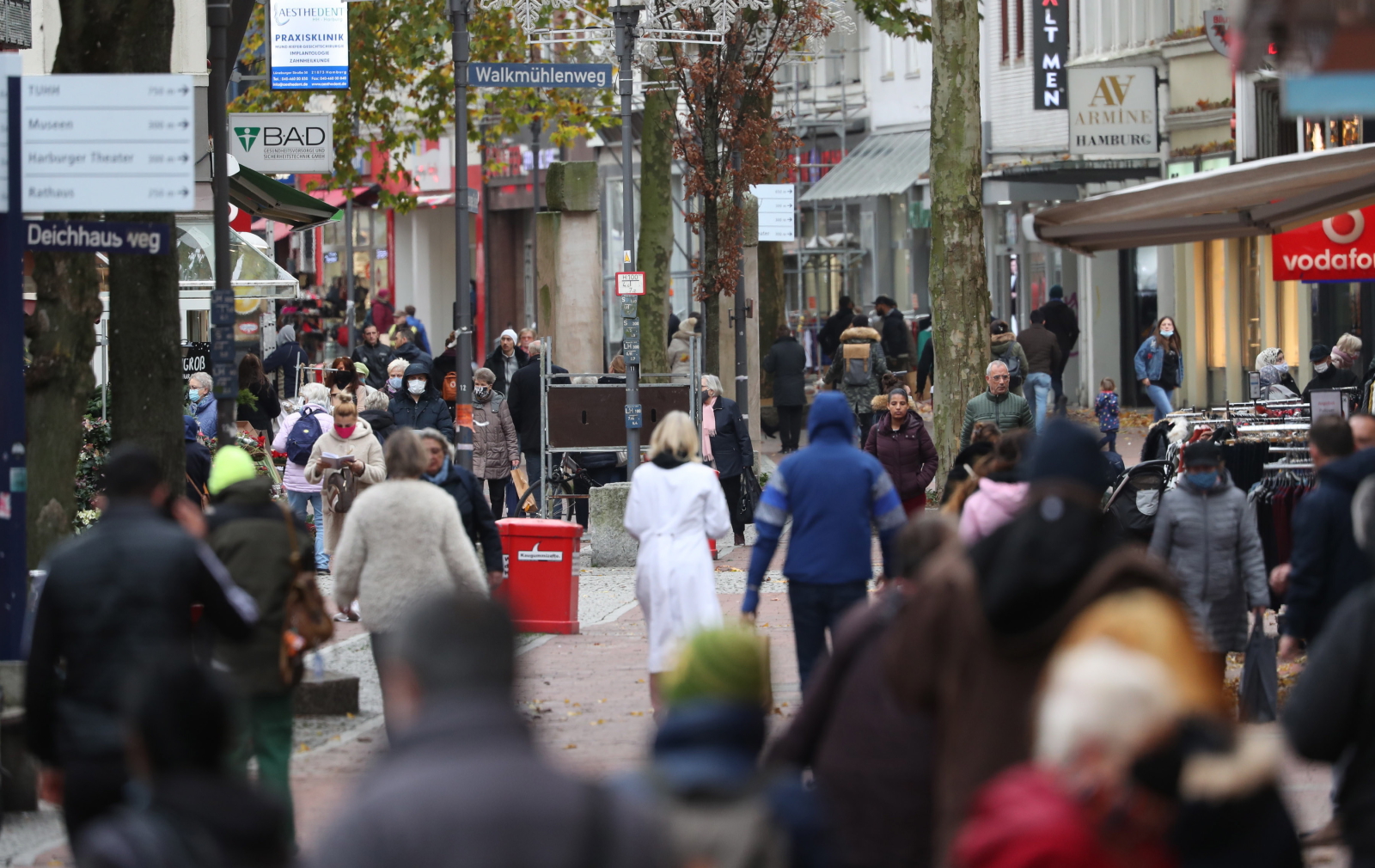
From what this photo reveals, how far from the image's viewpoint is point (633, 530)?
9977 mm

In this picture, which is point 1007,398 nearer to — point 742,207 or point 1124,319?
point 742,207

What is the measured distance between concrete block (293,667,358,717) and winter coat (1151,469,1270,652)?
4.29 m

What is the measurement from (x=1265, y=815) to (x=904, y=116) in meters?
40.6

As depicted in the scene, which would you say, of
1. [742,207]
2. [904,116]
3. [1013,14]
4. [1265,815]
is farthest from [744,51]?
[1265,815]

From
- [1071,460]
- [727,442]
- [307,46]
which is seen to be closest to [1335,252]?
[727,442]

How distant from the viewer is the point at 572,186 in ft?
81.7

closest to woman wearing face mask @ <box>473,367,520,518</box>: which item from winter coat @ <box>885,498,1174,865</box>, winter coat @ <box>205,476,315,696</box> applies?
winter coat @ <box>205,476,315,696</box>

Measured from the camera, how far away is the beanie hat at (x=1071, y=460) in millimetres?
4766

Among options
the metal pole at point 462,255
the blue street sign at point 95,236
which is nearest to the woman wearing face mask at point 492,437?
the metal pole at point 462,255

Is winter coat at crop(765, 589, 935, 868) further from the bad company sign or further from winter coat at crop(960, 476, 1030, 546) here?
the bad company sign

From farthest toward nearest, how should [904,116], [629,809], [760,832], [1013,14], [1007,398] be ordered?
[904,116] → [1013,14] → [1007,398] → [760,832] → [629,809]

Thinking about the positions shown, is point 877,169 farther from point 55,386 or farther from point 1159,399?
point 55,386

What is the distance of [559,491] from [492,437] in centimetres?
86

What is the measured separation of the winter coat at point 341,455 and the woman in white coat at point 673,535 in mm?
5915
